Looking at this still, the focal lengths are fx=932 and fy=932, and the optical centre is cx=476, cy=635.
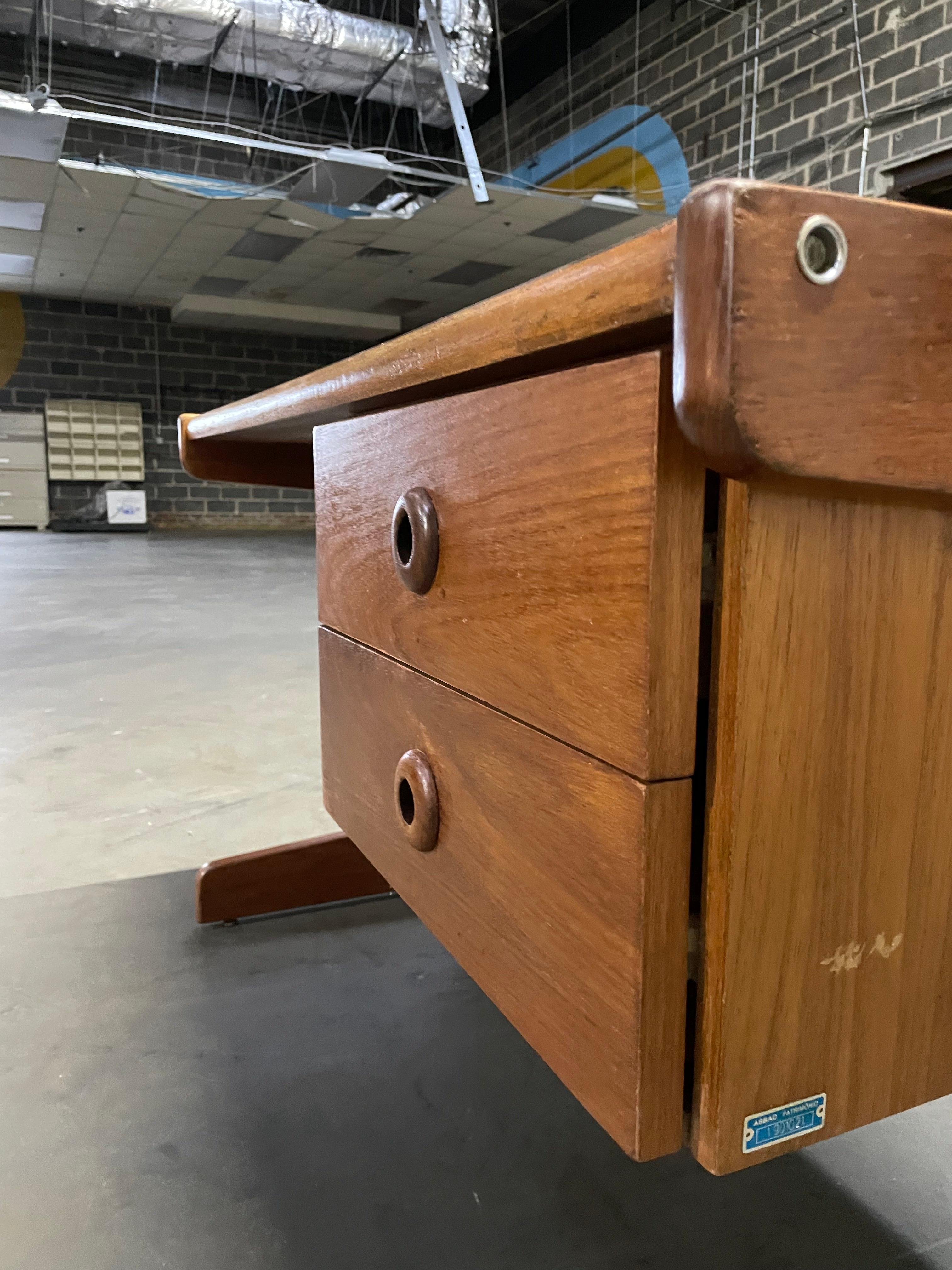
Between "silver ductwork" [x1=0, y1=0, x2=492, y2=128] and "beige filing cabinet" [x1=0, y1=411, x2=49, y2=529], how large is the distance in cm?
328

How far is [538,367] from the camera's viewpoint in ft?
1.54

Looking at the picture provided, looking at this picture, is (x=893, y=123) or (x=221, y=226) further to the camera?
(x=221, y=226)

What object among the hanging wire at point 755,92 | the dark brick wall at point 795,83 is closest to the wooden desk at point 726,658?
the dark brick wall at point 795,83

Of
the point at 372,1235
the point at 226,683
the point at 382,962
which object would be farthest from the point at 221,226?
the point at 372,1235

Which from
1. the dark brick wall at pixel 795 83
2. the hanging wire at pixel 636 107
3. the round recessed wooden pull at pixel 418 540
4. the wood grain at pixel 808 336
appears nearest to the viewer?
the wood grain at pixel 808 336

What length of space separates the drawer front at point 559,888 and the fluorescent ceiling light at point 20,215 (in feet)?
20.9

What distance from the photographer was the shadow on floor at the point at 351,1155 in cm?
64

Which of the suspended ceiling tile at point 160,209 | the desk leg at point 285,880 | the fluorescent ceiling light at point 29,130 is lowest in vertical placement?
the desk leg at point 285,880

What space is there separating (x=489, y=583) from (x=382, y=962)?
680mm

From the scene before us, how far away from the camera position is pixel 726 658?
14.3 inches

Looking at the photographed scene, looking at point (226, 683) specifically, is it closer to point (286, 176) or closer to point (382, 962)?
point (382, 962)

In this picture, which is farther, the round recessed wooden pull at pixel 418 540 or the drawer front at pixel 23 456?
the drawer front at pixel 23 456

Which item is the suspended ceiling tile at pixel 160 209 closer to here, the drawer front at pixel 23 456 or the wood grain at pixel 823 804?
the drawer front at pixel 23 456

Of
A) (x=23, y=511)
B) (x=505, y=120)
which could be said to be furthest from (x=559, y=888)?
(x=23, y=511)
